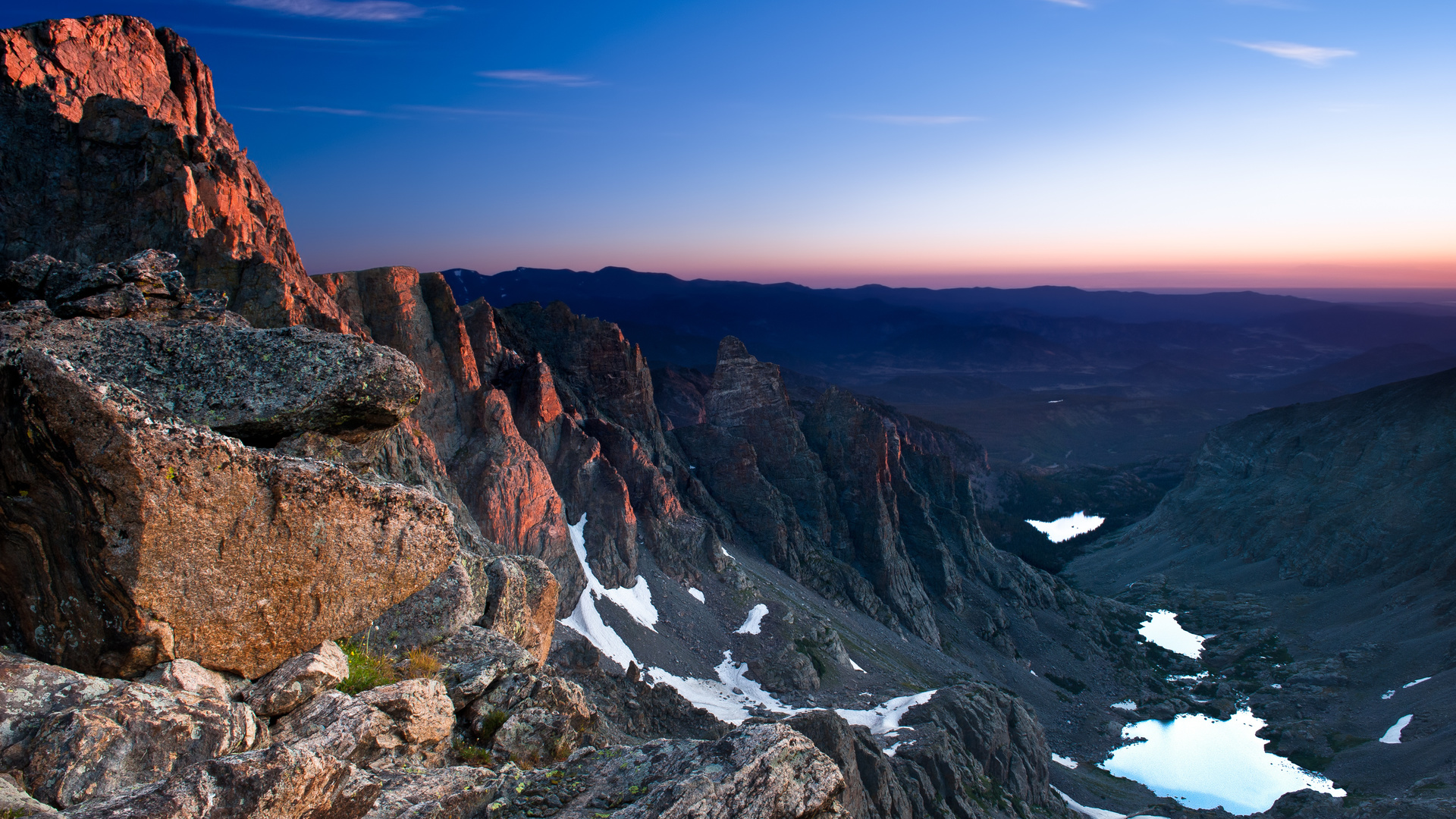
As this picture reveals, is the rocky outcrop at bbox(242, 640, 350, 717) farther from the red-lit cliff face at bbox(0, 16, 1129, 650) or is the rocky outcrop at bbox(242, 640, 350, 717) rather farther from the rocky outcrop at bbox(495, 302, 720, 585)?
the rocky outcrop at bbox(495, 302, 720, 585)

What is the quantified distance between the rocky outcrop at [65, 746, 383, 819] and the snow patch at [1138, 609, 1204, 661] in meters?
127

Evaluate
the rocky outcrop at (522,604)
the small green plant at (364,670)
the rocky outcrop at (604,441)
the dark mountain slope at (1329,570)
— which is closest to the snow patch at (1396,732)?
the dark mountain slope at (1329,570)

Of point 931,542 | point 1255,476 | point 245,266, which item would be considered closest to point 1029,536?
point 1255,476

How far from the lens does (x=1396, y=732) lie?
78.5 metres

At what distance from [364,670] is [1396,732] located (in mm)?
104608

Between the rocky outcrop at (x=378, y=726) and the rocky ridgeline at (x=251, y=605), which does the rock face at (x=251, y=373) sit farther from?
the rocky outcrop at (x=378, y=726)

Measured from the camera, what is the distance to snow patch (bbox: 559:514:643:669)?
57.4 meters

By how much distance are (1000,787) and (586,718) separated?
51.6 metres

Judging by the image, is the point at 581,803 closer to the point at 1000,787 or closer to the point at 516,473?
the point at 516,473

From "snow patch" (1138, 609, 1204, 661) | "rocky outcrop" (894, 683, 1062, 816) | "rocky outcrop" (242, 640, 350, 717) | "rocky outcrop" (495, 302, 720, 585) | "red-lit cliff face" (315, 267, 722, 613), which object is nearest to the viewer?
"rocky outcrop" (242, 640, 350, 717)

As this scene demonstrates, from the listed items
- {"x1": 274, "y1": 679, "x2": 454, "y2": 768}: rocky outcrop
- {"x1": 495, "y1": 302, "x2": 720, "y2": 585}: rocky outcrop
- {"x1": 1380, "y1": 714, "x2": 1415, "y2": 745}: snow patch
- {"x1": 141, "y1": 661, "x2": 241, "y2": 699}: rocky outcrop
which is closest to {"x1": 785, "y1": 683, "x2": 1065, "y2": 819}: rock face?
{"x1": 274, "y1": 679, "x2": 454, "y2": 768}: rocky outcrop

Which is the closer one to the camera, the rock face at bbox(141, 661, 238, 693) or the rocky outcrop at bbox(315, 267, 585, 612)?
the rock face at bbox(141, 661, 238, 693)

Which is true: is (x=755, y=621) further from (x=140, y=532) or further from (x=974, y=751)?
(x=140, y=532)

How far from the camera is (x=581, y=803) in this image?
9.51 meters
